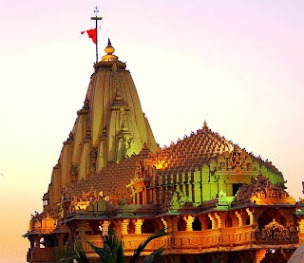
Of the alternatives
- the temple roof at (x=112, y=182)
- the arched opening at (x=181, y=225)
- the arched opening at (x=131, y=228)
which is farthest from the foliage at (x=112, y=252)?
the temple roof at (x=112, y=182)

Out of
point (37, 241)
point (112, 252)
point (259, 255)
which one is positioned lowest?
point (112, 252)

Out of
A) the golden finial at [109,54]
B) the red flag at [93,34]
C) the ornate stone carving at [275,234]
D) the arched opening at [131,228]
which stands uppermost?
the red flag at [93,34]

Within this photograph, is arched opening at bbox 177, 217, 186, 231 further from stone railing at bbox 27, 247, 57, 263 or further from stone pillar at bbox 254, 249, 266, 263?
stone railing at bbox 27, 247, 57, 263

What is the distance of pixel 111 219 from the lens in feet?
199

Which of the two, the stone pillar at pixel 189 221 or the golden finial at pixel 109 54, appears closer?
Result: the stone pillar at pixel 189 221

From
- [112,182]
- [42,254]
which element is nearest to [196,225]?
[112,182]

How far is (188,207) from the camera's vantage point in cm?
5928

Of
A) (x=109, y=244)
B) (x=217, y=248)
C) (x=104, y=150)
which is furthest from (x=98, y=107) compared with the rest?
(x=109, y=244)

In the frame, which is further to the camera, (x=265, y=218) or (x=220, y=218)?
(x=265, y=218)

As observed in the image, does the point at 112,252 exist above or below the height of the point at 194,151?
below

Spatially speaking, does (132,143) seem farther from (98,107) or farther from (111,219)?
(111,219)

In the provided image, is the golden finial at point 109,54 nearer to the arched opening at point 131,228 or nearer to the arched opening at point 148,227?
the arched opening at point 148,227

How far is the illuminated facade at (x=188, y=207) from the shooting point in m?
56.2

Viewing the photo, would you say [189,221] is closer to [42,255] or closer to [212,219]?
[212,219]
